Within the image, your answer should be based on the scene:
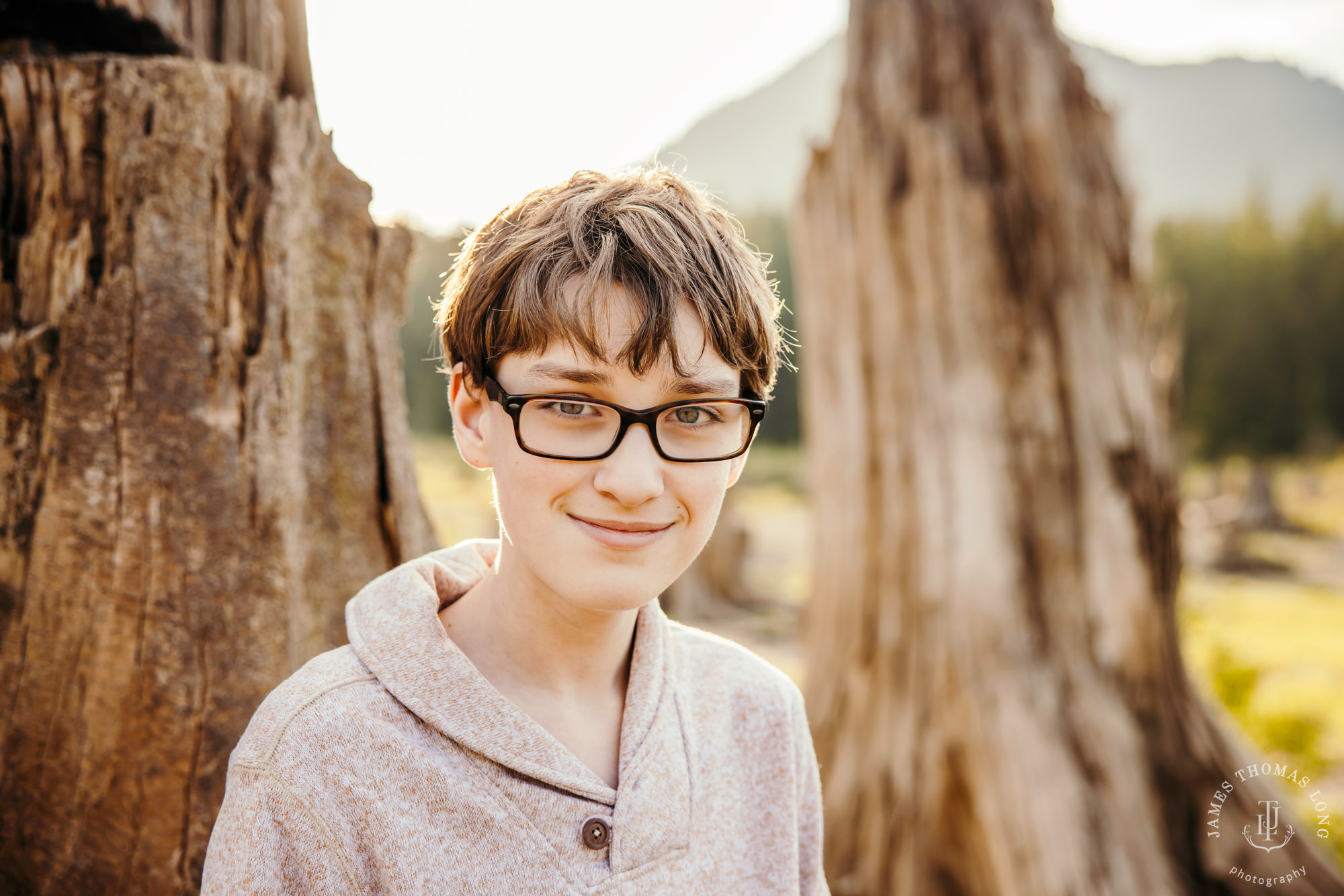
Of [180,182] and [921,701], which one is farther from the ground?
[180,182]

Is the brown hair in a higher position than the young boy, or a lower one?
higher

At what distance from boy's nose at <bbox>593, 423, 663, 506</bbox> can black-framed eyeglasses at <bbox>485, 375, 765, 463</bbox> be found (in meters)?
0.01

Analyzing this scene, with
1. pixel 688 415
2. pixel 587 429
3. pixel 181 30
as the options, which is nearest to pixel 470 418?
pixel 587 429

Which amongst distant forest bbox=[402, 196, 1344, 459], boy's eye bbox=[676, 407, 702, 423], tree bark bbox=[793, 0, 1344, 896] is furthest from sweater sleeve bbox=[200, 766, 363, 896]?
distant forest bbox=[402, 196, 1344, 459]

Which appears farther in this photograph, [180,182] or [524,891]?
[180,182]

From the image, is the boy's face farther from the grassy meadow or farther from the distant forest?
the distant forest

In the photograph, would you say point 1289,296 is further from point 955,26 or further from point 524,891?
point 524,891

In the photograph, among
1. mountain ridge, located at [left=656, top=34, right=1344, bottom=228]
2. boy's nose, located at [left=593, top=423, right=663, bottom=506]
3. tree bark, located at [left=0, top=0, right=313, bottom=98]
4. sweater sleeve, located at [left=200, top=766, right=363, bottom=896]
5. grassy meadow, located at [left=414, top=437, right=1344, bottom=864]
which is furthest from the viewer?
mountain ridge, located at [left=656, top=34, right=1344, bottom=228]

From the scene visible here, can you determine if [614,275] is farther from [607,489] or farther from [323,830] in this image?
[323,830]

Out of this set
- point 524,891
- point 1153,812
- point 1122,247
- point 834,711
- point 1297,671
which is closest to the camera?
point 524,891

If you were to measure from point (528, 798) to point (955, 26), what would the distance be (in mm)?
3822

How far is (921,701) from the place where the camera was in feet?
12.0

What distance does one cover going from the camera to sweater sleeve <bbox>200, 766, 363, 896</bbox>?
1051mm

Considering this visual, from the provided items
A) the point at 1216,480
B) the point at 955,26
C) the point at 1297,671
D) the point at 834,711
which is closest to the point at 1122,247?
the point at 955,26
